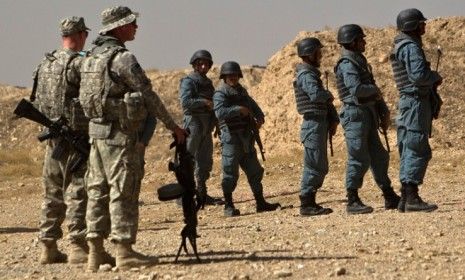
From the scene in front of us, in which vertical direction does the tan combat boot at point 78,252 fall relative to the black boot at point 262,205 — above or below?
above

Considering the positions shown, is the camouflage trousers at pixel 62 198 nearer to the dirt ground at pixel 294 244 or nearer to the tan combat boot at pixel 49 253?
the tan combat boot at pixel 49 253

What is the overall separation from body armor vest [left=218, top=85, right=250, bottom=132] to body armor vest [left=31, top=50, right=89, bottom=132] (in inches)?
148

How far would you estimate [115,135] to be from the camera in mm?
6590

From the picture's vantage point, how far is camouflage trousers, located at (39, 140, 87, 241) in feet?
23.7

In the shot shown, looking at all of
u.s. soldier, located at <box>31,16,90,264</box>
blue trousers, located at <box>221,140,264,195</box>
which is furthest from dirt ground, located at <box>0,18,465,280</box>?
blue trousers, located at <box>221,140,264,195</box>

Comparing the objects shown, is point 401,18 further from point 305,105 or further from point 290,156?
point 290,156

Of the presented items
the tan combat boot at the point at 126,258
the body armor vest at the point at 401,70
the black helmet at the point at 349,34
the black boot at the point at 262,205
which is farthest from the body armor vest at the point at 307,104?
the tan combat boot at the point at 126,258

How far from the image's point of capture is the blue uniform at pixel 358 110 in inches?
371

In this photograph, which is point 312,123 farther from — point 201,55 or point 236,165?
point 201,55

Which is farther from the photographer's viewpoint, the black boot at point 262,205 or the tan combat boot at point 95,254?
the black boot at point 262,205

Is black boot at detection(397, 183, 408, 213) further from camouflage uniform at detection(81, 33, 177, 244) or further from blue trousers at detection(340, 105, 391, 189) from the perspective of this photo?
camouflage uniform at detection(81, 33, 177, 244)

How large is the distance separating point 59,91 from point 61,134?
0.31m

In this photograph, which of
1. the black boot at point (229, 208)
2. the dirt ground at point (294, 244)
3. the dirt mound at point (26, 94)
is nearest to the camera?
the dirt ground at point (294, 244)

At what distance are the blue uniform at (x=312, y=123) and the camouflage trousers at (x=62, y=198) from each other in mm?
3106
